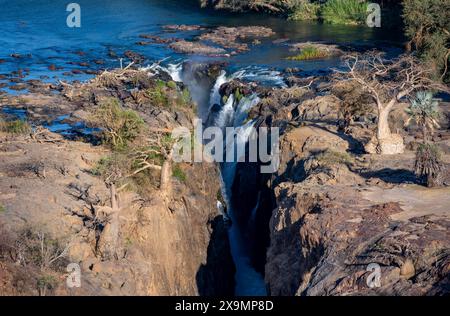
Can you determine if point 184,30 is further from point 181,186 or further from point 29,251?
point 29,251

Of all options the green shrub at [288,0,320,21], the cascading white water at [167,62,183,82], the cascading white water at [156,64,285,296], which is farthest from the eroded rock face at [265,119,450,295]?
the green shrub at [288,0,320,21]

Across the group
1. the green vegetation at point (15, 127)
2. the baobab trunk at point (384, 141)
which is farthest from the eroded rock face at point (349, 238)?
the green vegetation at point (15, 127)

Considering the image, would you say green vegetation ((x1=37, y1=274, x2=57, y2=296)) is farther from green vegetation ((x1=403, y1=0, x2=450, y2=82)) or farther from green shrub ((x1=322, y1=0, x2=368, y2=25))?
green shrub ((x1=322, y1=0, x2=368, y2=25))

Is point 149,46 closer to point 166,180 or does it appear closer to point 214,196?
point 214,196

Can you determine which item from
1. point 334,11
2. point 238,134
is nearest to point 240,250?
point 238,134

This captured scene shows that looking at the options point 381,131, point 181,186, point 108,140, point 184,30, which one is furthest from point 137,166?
point 184,30

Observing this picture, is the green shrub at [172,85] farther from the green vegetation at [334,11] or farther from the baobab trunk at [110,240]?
the green vegetation at [334,11]
